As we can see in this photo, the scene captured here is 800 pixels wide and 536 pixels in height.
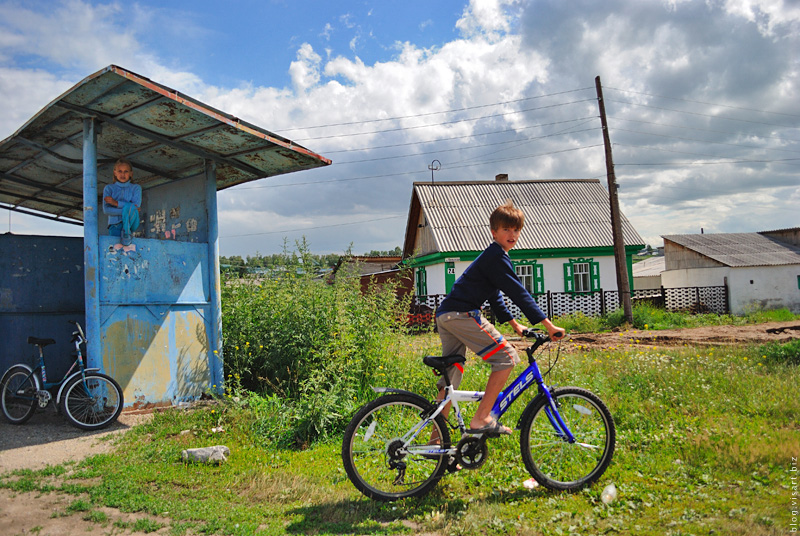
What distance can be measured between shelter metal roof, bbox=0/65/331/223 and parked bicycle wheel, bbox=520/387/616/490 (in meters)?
4.93

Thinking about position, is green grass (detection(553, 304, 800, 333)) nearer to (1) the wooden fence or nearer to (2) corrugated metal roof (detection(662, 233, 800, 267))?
(1) the wooden fence

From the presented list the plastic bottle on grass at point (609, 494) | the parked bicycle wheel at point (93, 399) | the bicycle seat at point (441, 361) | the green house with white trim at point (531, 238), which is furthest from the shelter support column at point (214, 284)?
the green house with white trim at point (531, 238)

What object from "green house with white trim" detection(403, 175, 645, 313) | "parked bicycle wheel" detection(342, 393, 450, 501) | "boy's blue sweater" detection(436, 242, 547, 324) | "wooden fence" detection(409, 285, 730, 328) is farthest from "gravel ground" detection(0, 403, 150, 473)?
"green house with white trim" detection(403, 175, 645, 313)

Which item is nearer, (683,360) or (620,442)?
(620,442)

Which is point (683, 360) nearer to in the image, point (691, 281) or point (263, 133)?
Answer: point (263, 133)

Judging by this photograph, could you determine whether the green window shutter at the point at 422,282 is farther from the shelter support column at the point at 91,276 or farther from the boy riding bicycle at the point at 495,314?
the boy riding bicycle at the point at 495,314

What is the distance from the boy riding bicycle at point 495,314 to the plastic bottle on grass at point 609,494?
78cm

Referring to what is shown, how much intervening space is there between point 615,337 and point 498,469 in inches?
459

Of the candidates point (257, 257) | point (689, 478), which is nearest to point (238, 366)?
point (257, 257)

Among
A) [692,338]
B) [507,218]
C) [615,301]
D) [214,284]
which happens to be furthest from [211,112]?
[615,301]

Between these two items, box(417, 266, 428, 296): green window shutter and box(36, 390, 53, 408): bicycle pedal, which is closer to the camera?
box(36, 390, 53, 408): bicycle pedal

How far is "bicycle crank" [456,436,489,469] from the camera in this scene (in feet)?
12.7

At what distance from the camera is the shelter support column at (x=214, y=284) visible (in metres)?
7.11

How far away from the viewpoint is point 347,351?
601 cm
